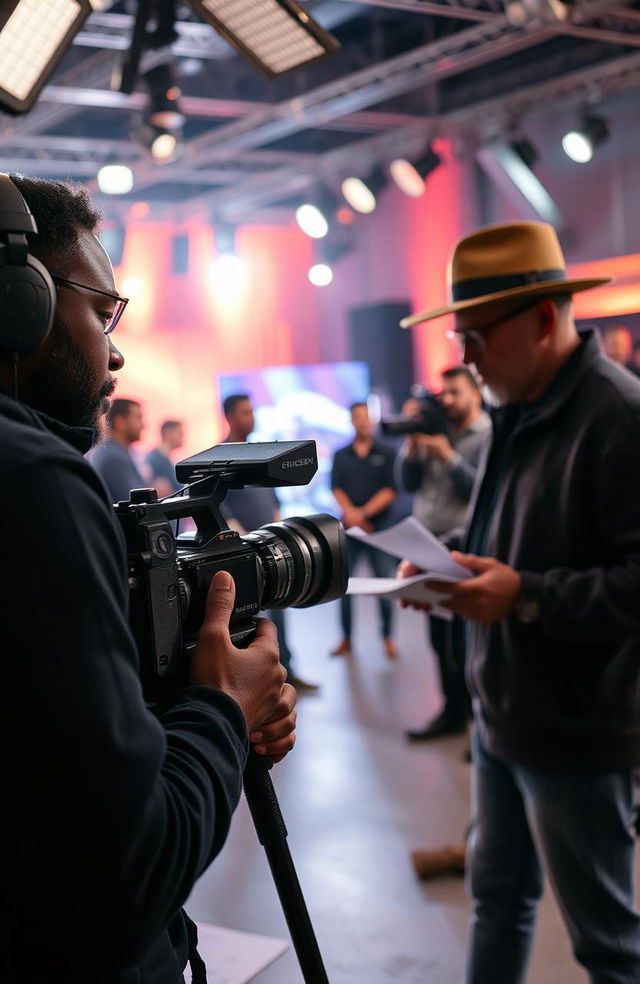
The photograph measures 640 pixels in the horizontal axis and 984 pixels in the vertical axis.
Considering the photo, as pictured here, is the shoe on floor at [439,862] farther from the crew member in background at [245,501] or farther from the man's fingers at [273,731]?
the man's fingers at [273,731]

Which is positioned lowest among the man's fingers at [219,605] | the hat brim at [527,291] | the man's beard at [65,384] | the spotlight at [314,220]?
the man's fingers at [219,605]

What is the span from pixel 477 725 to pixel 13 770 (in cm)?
122

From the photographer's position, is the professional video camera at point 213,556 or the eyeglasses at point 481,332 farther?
the eyeglasses at point 481,332

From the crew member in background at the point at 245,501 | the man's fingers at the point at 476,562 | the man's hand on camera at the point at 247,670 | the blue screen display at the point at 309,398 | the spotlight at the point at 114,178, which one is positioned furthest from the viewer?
the blue screen display at the point at 309,398

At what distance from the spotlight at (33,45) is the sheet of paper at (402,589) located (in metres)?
1.22

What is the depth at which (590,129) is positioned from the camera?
6438 millimetres

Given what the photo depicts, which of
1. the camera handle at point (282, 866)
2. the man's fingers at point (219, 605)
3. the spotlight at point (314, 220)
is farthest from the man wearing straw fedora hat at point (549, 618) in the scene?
the spotlight at point (314, 220)

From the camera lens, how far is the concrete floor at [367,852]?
8.09ft

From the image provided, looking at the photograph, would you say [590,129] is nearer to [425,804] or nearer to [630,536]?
[425,804]

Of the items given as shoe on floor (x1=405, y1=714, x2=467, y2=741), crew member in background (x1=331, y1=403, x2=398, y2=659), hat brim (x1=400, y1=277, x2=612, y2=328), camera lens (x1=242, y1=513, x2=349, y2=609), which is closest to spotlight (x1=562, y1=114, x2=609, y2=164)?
crew member in background (x1=331, y1=403, x2=398, y2=659)

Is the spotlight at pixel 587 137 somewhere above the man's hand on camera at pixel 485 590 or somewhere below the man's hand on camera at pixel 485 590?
above

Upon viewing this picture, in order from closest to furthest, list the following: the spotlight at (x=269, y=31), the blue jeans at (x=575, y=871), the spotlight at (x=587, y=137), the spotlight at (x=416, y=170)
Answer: the blue jeans at (x=575, y=871) < the spotlight at (x=269, y=31) < the spotlight at (x=587, y=137) < the spotlight at (x=416, y=170)

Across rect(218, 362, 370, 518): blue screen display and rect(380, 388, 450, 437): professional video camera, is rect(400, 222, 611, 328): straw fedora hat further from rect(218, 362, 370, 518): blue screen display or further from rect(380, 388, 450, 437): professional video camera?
rect(218, 362, 370, 518): blue screen display

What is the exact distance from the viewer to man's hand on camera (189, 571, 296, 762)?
0.85 metres
